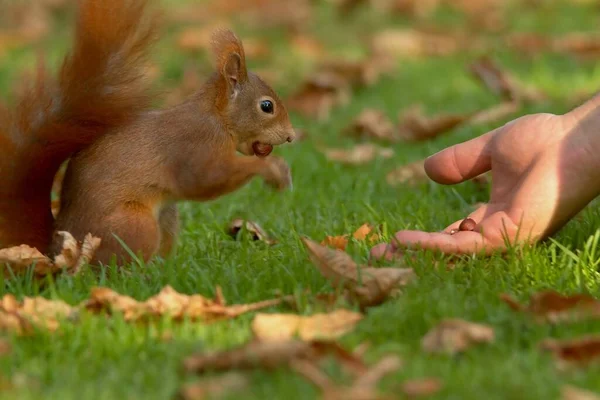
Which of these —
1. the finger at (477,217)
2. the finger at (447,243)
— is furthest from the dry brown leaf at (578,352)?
the finger at (477,217)

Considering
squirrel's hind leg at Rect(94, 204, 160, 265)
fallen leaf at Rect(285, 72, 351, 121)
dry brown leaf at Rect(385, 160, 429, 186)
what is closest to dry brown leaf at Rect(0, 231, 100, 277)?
squirrel's hind leg at Rect(94, 204, 160, 265)

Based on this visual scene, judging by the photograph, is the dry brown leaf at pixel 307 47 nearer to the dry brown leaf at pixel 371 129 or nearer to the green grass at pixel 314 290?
the dry brown leaf at pixel 371 129

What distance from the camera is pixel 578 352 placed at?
181 centimetres

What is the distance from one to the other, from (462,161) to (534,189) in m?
0.25

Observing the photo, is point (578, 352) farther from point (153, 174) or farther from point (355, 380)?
point (153, 174)

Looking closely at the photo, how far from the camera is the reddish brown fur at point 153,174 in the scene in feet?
8.56

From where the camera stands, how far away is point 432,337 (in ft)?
6.27

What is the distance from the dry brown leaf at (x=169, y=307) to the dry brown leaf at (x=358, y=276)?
0.22m

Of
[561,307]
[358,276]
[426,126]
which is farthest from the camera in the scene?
[426,126]

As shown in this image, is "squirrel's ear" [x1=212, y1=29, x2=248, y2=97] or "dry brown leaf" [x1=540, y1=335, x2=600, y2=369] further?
"squirrel's ear" [x1=212, y1=29, x2=248, y2=97]

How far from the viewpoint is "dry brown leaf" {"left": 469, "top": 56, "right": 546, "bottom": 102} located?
4820mm

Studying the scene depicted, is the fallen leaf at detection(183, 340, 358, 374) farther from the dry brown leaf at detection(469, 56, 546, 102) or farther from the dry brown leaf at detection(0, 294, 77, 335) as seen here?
the dry brown leaf at detection(469, 56, 546, 102)

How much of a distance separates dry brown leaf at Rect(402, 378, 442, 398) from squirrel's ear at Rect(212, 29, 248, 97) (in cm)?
138

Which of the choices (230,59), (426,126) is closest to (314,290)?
(230,59)
